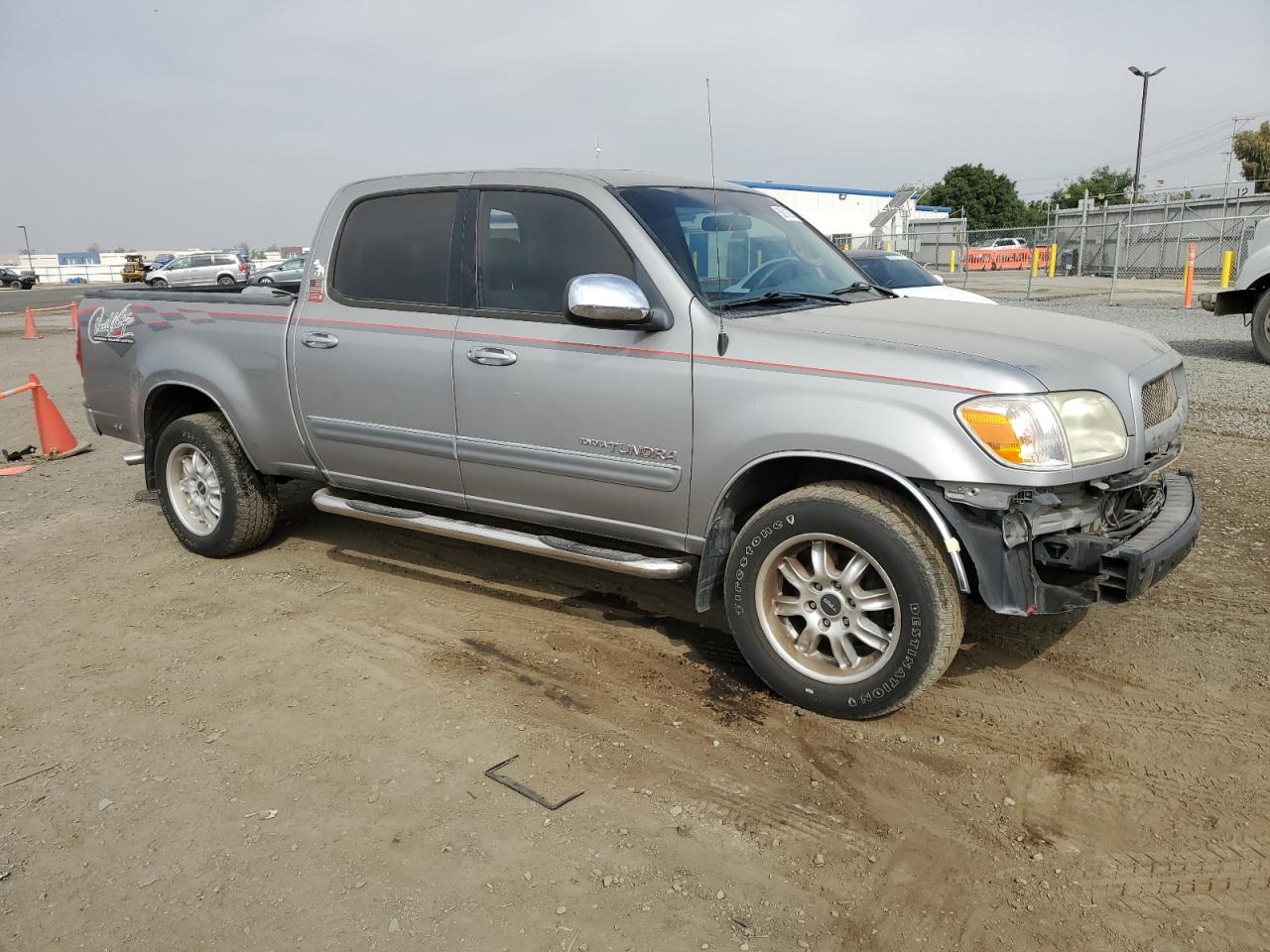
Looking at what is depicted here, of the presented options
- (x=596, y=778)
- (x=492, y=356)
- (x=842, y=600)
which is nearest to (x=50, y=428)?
(x=492, y=356)

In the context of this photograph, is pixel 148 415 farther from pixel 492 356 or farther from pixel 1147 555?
pixel 1147 555

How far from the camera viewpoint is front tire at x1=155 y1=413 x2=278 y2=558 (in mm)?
5465

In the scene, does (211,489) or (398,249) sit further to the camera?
(211,489)

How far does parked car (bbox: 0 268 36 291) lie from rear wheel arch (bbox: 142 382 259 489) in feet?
199

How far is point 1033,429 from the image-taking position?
316 centimetres

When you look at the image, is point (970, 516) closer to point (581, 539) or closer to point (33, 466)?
point (581, 539)

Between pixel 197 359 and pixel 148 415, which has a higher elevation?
pixel 197 359

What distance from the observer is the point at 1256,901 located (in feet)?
8.57

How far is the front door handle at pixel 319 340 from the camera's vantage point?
4.79m

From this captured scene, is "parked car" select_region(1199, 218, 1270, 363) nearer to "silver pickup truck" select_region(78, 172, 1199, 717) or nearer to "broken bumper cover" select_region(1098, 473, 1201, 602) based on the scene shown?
"silver pickup truck" select_region(78, 172, 1199, 717)

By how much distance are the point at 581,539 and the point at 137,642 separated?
7.01 ft

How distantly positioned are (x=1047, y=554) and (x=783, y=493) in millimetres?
1005

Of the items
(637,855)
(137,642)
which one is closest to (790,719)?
(637,855)

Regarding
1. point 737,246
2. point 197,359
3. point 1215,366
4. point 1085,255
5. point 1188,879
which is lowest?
point 1188,879
